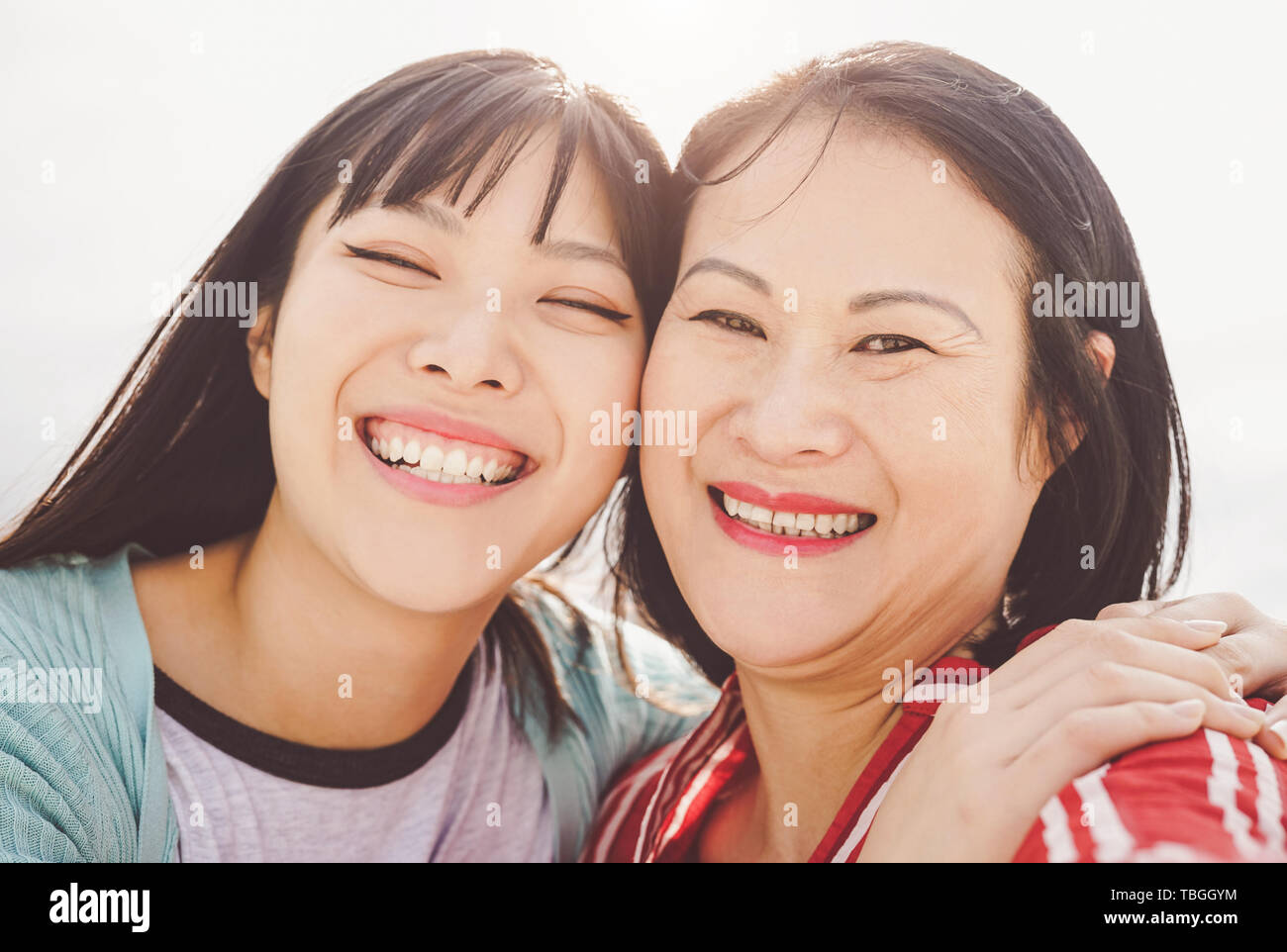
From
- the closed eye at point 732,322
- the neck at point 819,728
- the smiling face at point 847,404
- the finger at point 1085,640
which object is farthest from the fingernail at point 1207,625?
the closed eye at point 732,322

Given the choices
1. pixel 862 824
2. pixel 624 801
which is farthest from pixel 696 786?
pixel 862 824

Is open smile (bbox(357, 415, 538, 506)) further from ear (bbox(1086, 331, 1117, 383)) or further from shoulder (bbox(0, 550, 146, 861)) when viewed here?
ear (bbox(1086, 331, 1117, 383))

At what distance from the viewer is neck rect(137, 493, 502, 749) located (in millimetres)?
2385

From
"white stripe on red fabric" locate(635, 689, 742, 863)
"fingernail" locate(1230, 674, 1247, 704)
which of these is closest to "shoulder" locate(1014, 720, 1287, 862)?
"fingernail" locate(1230, 674, 1247, 704)

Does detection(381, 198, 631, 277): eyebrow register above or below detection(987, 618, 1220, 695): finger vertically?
above

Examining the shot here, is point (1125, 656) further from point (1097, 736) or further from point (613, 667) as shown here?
point (613, 667)

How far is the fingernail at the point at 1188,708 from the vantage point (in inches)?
56.4

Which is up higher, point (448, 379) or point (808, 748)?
point (448, 379)

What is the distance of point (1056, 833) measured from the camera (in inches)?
54.1

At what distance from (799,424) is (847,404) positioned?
10cm

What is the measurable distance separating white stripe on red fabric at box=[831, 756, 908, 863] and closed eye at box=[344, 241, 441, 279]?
130 centimetres

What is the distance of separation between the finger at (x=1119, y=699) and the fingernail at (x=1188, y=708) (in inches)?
0.7
